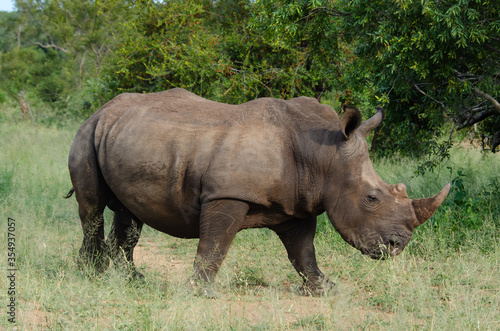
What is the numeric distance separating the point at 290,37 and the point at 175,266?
10.5 ft

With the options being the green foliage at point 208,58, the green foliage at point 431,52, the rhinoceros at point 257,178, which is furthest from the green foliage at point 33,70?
the rhinoceros at point 257,178

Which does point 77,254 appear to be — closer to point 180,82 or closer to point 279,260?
point 279,260

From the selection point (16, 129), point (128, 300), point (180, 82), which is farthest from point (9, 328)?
point (16, 129)

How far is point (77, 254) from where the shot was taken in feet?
20.5

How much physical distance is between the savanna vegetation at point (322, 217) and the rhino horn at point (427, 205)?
→ 0.56 m

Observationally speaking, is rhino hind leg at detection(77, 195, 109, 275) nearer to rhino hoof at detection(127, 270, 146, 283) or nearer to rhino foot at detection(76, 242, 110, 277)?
rhino foot at detection(76, 242, 110, 277)

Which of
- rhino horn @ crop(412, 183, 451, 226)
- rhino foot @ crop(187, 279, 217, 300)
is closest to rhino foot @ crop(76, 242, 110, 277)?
rhino foot @ crop(187, 279, 217, 300)

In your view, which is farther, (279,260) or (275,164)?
(279,260)

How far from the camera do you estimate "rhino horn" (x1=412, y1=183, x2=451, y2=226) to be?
480cm

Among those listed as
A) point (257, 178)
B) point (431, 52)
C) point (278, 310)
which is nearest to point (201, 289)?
point (278, 310)

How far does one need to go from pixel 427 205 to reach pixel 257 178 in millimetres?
1368

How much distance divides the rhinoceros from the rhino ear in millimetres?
11

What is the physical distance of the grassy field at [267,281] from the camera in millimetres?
4219

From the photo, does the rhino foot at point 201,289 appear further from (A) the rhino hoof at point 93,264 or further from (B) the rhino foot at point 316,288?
(A) the rhino hoof at point 93,264
